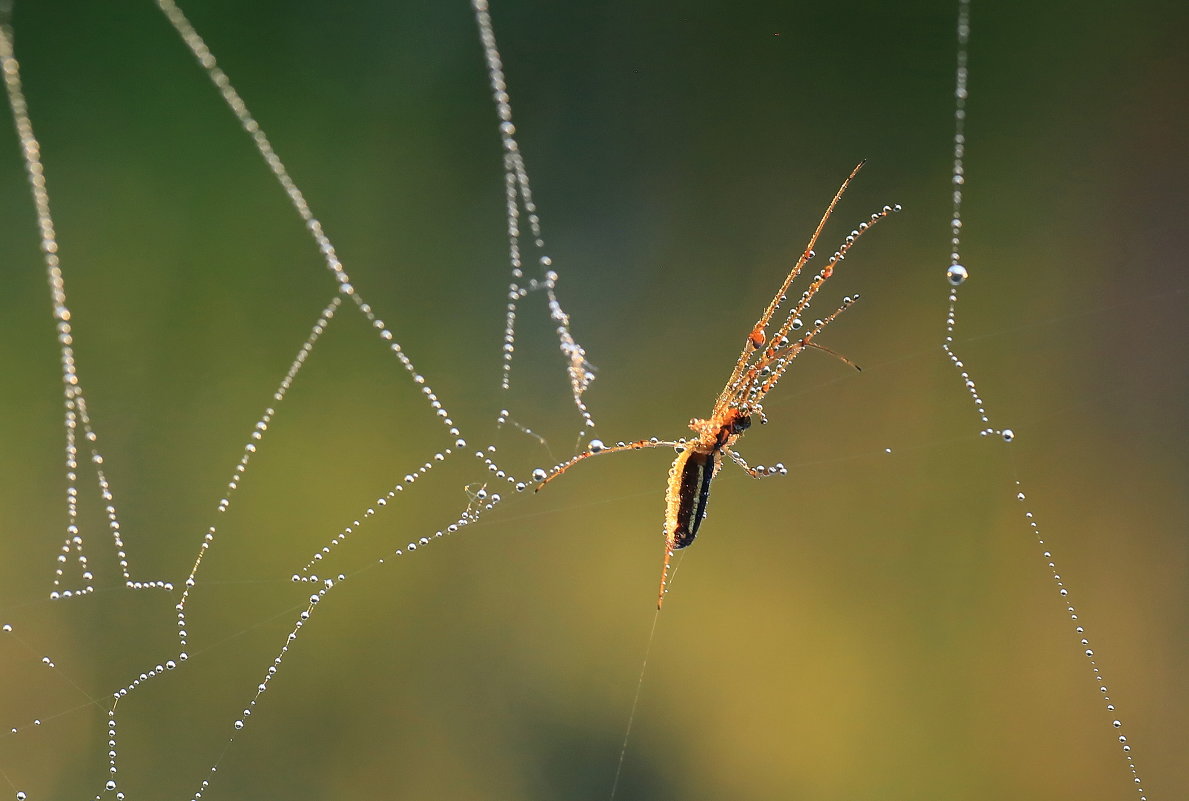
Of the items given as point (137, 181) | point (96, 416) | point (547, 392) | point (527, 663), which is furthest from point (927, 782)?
point (137, 181)

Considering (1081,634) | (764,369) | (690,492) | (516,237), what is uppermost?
(516,237)

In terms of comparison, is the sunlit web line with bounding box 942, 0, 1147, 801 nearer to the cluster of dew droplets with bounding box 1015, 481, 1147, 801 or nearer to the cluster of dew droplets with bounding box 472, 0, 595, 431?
the cluster of dew droplets with bounding box 1015, 481, 1147, 801

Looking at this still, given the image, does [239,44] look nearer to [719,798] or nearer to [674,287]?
[674,287]

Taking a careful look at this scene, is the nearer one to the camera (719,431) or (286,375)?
(719,431)

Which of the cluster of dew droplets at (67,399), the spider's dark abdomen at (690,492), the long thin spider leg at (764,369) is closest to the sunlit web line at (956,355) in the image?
the long thin spider leg at (764,369)

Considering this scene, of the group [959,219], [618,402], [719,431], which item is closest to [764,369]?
[719,431]

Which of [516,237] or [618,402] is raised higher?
[516,237]

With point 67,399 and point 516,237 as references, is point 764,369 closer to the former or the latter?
point 516,237
